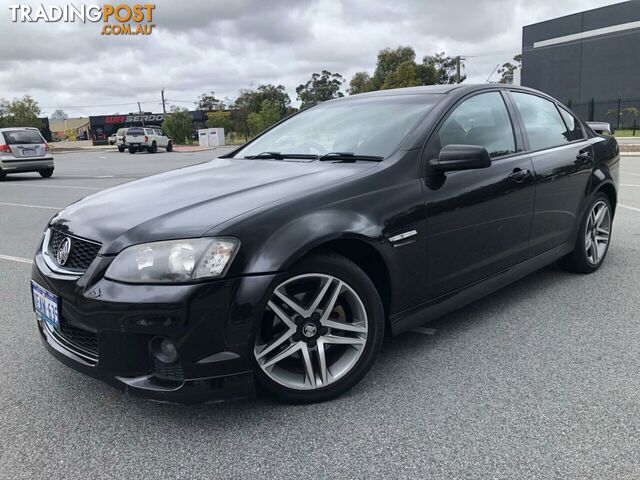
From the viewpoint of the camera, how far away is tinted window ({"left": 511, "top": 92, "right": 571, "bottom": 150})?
12.9ft

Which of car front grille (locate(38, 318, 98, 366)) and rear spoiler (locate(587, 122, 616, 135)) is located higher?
rear spoiler (locate(587, 122, 616, 135))

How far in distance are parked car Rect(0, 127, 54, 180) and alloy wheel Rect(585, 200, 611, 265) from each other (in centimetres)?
1554

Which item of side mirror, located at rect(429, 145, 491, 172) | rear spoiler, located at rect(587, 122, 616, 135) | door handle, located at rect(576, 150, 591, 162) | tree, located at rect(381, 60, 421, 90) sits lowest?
door handle, located at rect(576, 150, 591, 162)

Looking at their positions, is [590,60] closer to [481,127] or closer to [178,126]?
[178,126]

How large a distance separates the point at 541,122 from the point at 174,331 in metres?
3.19

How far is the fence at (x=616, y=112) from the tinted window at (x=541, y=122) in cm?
3589

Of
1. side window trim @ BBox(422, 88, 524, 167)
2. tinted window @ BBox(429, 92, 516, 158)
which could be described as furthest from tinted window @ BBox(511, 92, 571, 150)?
tinted window @ BBox(429, 92, 516, 158)

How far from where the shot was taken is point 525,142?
3.81m

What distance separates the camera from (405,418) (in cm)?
249

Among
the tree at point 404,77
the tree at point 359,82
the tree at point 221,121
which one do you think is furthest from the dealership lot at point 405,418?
the tree at point 359,82

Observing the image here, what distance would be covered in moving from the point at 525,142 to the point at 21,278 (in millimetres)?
4438

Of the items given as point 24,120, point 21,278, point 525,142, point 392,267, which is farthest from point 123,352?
point 24,120

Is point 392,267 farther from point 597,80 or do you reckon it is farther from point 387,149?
point 597,80

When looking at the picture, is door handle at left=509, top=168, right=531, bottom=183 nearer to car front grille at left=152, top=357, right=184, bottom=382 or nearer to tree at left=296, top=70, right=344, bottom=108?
car front grille at left=152, top=357, right=184, bottom=382
